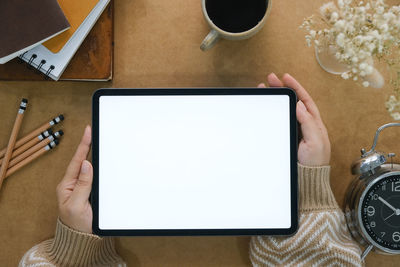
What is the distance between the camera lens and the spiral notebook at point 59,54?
65 cm

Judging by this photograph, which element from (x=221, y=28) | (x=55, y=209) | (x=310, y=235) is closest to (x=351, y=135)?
(x=310, y=235)

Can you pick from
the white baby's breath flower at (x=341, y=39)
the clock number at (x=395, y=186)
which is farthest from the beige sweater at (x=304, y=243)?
the white baby's breath flower at (x=341, y=39)

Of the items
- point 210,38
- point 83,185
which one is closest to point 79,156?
point 83,185

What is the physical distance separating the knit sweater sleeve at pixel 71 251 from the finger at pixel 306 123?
1.51ft

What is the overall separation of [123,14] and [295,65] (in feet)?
1.26

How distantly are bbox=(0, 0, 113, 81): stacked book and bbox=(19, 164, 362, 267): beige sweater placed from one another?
32cm

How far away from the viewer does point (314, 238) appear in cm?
64

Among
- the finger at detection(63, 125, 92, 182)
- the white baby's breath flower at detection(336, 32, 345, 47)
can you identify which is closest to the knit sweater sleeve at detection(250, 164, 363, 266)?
the white baby's breath flower at detection(336, 32, 345, 47)

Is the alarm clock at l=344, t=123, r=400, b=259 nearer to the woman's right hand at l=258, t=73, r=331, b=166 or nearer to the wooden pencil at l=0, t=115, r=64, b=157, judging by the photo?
the woman's right hand at l=258, t=73, r=331, b=166

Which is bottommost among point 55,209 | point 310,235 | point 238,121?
point 310,235

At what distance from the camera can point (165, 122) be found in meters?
0.61

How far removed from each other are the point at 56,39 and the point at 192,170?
0.37 m

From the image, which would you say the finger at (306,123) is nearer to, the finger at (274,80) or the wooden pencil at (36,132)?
the finger at (274,80)

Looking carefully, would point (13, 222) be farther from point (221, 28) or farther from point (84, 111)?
point (221, 28)
